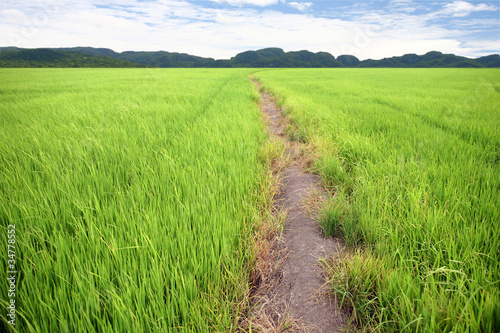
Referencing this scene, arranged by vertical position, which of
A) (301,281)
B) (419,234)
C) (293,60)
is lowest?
(301,281)

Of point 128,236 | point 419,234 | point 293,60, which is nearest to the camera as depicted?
point 128,236

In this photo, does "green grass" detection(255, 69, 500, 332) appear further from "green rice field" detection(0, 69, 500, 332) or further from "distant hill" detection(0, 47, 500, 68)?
"distant hill" detection(0, 47, 500, 68)

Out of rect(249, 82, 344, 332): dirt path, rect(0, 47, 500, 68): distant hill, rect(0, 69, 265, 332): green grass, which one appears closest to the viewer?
rect(0, 69, 265, 332): green grass

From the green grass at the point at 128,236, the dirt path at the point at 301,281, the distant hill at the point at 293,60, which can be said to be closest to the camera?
the green grass at the point at 128,236

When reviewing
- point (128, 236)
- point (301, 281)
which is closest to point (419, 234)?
point (301, 281)

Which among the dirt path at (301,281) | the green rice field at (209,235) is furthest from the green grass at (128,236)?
the dirt path at (301,281)

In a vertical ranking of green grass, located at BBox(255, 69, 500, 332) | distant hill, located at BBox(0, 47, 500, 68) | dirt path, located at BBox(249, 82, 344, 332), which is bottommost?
dirt path, located at BBox(249, 82, 344, 332)

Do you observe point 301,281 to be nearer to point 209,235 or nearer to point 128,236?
point 209,235

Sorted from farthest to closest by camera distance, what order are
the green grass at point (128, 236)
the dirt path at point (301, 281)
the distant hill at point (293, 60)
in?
the distant hill at point (293, 60) < the dirt path at point (301, 281) < the green grass at point (128, 236)

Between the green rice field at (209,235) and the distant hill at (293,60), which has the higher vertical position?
the distant hill at (293,60)

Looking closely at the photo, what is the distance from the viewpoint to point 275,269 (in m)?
1.27

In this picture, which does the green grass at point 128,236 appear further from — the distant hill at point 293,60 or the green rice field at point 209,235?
the distant hill at point 293,60

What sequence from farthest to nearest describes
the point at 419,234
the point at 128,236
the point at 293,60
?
the point at 293,60, the point at 419,234, the point at 128,236

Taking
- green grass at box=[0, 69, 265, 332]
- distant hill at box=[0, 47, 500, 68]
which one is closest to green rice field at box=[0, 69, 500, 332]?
green grass at box=[0, 69, 265, 332]
